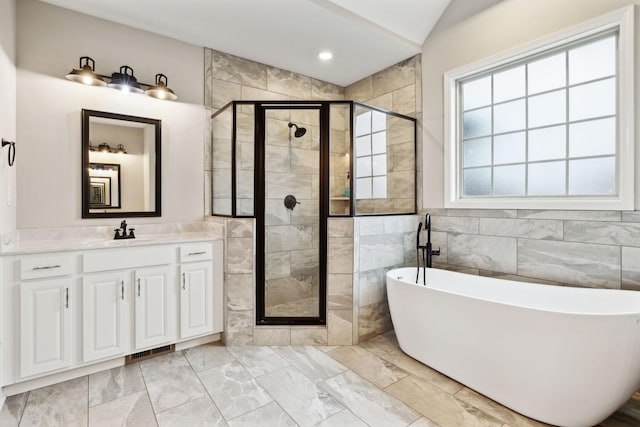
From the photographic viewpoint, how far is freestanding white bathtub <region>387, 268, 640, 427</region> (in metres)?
1.53

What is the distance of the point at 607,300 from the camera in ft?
6.48

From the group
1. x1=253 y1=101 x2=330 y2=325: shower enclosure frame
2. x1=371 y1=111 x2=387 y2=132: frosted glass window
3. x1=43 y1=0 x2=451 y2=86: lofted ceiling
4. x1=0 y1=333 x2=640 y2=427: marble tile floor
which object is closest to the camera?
x1=0 y1=333 x2=640 y2=427: marble tile floor

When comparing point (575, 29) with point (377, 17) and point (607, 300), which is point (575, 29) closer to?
point (377, 17)

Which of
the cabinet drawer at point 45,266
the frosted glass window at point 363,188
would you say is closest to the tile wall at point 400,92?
the frosted glass window at point 363,188

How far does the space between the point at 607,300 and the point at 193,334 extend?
2.99 meters

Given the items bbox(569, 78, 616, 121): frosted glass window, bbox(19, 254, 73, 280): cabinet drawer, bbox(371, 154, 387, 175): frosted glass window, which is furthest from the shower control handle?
bbox(569, 78, 616, 121): frosted glass window

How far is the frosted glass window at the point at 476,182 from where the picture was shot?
9.23ft

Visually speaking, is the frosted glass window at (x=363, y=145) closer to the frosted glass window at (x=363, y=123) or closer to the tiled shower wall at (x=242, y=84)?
the frosted glass window at (x=363, y=123)

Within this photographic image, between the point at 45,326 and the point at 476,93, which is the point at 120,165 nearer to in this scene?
the point at 45,326

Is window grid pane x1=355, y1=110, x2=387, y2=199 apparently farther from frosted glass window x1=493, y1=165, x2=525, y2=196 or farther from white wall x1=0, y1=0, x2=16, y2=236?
white wall x1=0, y1=0, x2=16, y2=236

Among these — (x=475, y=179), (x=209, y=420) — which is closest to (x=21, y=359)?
(x=209, y=420)

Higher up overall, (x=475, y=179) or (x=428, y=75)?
(x=428, y=75)

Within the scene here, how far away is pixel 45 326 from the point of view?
2.02m

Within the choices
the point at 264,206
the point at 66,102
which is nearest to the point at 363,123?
the point at 264,206
